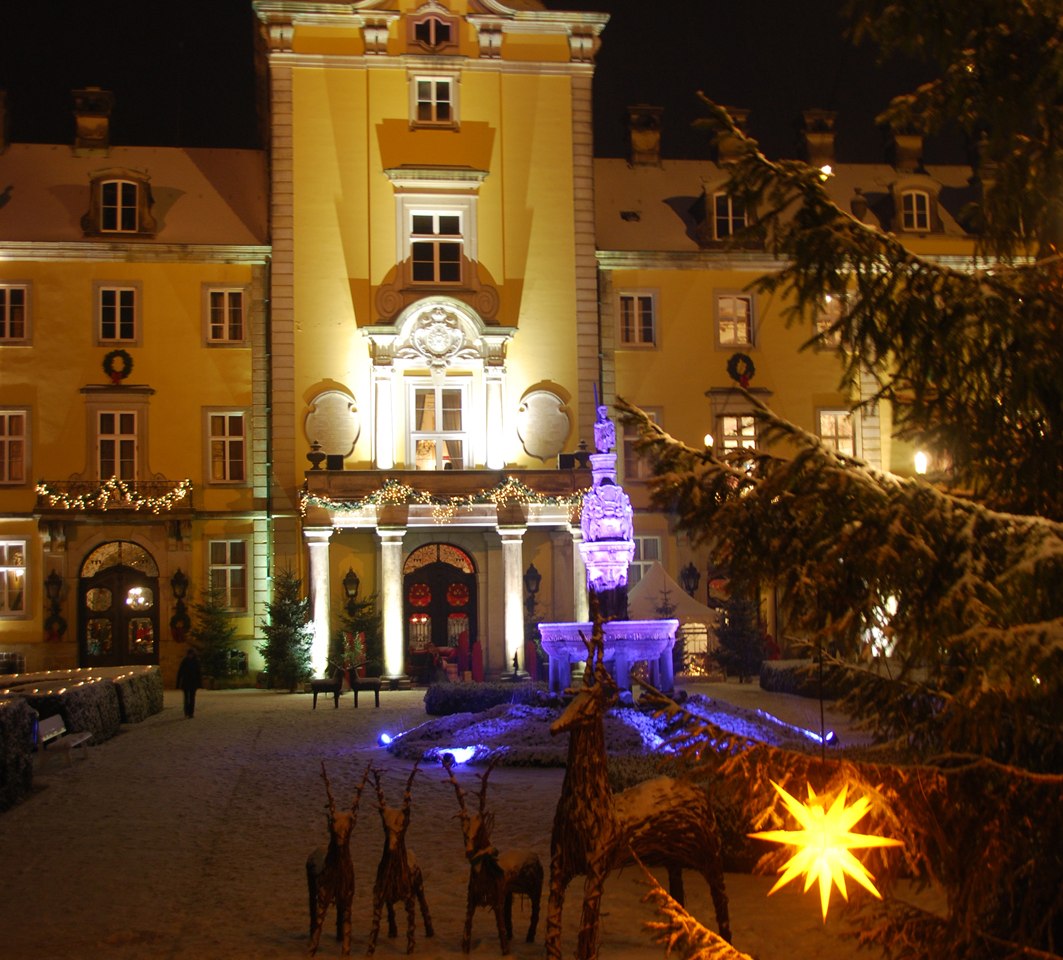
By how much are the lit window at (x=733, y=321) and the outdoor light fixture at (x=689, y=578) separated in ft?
21.2

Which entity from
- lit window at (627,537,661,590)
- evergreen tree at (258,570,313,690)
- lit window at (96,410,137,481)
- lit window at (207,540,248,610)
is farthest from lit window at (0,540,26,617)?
lit window at (627,537,661,590)

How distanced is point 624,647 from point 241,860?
10492 mm

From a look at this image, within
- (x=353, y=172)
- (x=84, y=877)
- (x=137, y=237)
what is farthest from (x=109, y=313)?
(x=84, y=877)

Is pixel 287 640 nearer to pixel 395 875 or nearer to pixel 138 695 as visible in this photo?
pixel 138 695

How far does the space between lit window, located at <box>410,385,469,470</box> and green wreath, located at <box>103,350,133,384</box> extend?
24.4ft

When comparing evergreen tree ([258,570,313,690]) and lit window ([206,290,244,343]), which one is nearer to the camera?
evergreen tree ([258,570,313,690])

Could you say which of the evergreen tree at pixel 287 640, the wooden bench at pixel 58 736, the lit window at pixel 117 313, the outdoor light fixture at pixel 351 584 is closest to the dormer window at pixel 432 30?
the lit window at pixel 117 313

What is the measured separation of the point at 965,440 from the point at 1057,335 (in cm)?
71

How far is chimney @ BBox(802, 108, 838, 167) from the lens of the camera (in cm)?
4291

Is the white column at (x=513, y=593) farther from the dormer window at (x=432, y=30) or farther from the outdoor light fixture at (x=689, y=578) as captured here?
the dormer window at (x=432, y=30)

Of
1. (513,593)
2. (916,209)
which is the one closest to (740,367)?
(916,209)

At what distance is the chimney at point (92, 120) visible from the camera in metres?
38.8

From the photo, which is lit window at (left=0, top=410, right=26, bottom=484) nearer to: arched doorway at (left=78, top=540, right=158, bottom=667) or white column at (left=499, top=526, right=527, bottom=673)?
arched doorway at (left=78, top=540, right=158, bottom=667)

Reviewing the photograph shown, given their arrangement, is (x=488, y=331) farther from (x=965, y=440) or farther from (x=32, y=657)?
(x=965, y=440)
